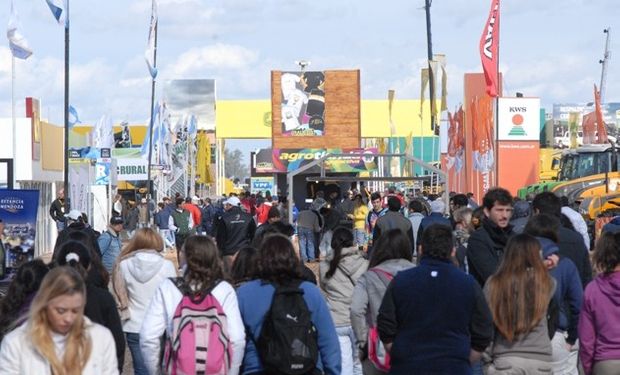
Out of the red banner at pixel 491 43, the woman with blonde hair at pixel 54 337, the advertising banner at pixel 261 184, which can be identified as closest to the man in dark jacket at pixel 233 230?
the woman with blonde hair at pixel 54 337

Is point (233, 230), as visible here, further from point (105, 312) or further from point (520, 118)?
point (520, 118)

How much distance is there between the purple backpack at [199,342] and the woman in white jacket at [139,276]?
2569 mm

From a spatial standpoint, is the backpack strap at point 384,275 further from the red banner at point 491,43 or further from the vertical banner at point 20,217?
the red banner at point 491,43

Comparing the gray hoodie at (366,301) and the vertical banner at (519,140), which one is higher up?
the vertical banner at (519,140)

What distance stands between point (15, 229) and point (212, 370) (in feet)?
35.2

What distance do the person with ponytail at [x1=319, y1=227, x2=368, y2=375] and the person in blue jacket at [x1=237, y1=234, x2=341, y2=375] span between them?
104 inches

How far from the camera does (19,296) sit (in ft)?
21.7

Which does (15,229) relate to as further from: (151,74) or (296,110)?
(296,110)

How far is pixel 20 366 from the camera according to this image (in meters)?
5.66

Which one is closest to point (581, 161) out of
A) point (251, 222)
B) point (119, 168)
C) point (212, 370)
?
point (119, 168)

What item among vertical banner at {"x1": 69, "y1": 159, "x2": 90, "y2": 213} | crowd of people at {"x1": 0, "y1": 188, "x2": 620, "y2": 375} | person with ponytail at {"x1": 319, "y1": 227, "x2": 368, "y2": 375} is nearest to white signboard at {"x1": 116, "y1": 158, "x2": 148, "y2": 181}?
vertical banner at {"x1": 69, "y1": 159, "x2": 90, "y2": 213}

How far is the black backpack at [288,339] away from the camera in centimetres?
678

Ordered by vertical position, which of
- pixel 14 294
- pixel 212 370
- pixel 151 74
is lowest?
pixel 212 370

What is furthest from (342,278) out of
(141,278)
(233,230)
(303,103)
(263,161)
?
(303,103)
